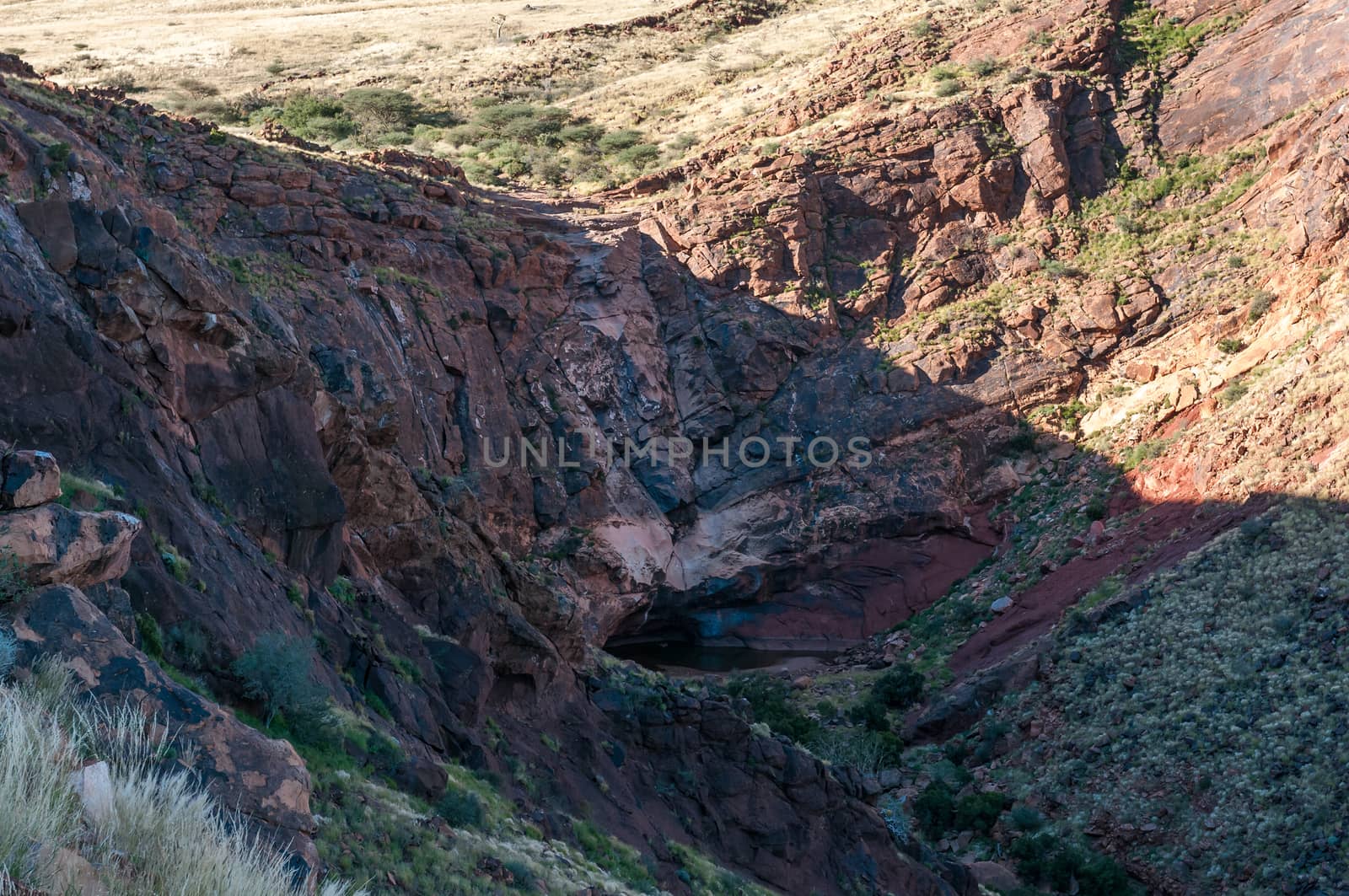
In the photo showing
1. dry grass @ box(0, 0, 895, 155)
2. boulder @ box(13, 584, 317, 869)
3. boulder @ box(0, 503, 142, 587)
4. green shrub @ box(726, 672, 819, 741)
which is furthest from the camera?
dry grass @ box(0, 0, 895, 155)

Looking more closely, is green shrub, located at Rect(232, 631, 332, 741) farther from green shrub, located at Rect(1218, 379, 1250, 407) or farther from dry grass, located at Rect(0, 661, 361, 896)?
green shrub, located at Rect(1218, 379, 1250, 407)

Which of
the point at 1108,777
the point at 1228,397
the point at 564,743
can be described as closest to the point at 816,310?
the point at 1228,397

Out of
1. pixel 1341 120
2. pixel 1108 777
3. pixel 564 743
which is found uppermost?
pixel 1341 120

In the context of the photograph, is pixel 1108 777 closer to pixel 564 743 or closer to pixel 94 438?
pixel 564 743

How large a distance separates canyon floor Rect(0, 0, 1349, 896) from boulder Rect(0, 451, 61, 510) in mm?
38

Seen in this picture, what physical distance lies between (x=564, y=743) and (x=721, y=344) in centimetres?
2194

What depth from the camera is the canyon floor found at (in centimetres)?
1018

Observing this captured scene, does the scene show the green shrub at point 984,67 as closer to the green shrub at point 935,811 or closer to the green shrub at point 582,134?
the green shrub at point 582,134

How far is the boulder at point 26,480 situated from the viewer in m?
7.90

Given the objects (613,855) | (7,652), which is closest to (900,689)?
(613,855)

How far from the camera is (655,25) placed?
71.6m

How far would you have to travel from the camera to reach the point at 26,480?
315 inches

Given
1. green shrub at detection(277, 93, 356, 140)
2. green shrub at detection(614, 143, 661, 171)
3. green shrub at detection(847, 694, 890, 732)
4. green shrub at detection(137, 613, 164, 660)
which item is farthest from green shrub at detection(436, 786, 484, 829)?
green shrub at detection(277, 93, 356, 140)

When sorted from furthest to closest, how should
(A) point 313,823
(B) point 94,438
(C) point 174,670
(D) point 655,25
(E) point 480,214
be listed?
(D) point 655,25 < (E) point 480,214 < (B) point 94,438 < (C) point 174,670 < (A) point 313,823
